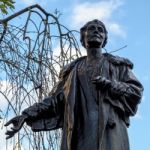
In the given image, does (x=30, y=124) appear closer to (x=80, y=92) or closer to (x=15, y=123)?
(x=15, y=123)

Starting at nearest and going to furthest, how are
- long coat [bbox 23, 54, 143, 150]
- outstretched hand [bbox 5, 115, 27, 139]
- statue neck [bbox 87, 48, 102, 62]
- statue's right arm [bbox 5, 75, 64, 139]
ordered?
long coat [bbox 23, 54, 143, 150] < outstretched hand [bbox 5, 115, 27, 139] < statue's right arm [bbox 5, 75, 64, 139] < statue neck [bbox 87, 48, 102, 62]

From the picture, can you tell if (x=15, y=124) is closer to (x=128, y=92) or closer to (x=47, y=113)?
(x=47, y=113)

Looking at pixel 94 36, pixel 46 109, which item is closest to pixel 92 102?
pixel 46 109

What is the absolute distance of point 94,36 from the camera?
16.8 ft

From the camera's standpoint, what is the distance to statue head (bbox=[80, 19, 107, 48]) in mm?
5121

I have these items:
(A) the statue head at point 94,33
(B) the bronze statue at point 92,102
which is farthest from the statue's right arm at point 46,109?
(A) the statue head at point 94,33

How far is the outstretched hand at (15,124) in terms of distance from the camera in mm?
4945

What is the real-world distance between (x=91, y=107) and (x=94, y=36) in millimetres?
606

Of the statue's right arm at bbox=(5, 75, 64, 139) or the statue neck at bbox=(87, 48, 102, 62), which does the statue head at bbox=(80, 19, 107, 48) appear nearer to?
the statue neck at bbox=(87, 48, 102, 62)

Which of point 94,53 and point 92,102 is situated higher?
point 94,53

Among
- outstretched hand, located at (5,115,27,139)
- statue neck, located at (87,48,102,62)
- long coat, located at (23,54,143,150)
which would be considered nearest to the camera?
long coat, located at (23,54,143,150)

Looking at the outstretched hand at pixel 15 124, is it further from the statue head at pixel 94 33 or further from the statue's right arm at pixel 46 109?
the statue head at pixel 94 33

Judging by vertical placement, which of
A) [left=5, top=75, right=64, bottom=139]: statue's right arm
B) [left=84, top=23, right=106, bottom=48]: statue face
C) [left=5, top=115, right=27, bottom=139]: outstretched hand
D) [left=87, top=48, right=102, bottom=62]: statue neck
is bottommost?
[left=5, top=115, right=27, bottom=139]: outstretched hand

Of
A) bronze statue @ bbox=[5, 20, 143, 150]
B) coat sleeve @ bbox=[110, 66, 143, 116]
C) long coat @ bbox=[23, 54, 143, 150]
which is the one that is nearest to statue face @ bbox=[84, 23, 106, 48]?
bronze statue @ bbox=[5, 20, 143, 150]
